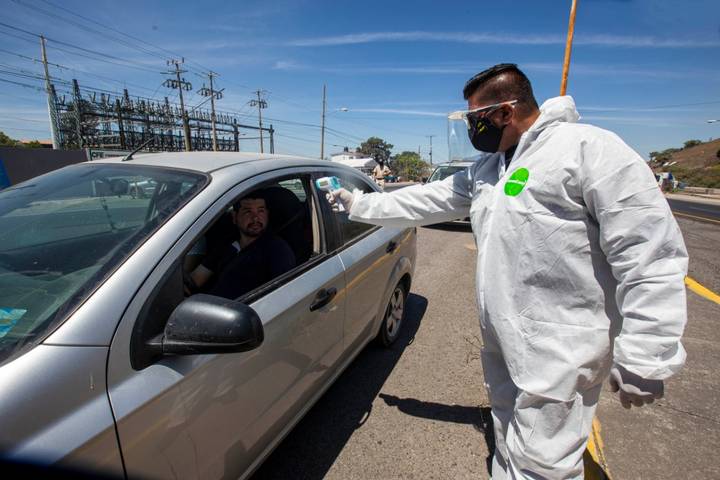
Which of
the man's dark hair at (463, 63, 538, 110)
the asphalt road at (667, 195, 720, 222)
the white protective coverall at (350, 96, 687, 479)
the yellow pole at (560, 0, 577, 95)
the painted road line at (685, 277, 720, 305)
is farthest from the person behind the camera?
the asphalt road at (667, 195, 720, 222)

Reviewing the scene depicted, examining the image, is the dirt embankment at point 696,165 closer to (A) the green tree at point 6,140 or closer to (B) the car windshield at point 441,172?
(B) the car windshield at point 441,172

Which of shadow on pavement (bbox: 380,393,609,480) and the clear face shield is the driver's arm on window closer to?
shadow on pavement (bbox: 380,393,609,480)

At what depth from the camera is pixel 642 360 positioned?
1296 millimetres

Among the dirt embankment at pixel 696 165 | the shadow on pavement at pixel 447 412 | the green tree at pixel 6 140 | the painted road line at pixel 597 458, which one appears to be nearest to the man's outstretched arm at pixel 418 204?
the shadow on pavement at pixel 447 412

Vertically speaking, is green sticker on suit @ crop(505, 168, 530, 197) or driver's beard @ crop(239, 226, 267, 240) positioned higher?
green sticker on suit @ crop(505, 168, 530, 197)

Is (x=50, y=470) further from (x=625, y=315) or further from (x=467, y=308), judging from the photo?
(x=467, y=308)

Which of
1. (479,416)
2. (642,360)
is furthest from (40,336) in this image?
(479,416)

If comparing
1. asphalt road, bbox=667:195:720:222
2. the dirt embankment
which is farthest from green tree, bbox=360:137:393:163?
asphalt road, bbox=667:195:720:222

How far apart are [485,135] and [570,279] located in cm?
81

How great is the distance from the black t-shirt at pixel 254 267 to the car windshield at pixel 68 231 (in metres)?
0.54

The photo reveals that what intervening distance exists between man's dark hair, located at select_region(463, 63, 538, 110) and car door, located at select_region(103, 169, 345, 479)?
113cm

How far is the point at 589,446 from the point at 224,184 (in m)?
2.59

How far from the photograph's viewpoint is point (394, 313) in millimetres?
3457

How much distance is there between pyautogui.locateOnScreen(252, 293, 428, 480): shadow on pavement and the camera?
6.88 ft
